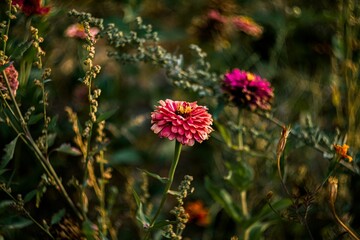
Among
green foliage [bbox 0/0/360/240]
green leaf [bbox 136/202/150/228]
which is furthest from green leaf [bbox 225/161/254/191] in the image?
green leaf [bbox 136/202/150/228]

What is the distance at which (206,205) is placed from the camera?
1.67 metres

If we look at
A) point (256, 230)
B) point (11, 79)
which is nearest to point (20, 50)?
point (11, 79)

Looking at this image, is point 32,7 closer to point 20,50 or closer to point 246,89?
point 20,50

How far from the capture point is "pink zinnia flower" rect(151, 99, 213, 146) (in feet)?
2.61

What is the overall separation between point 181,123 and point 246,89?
343 millimetres

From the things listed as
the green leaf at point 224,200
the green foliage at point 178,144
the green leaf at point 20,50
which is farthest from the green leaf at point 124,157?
the green leaf at point 20,50

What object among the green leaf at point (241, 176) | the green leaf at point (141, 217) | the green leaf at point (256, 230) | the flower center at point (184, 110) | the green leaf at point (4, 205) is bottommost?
the green leaf at point (256, 230)

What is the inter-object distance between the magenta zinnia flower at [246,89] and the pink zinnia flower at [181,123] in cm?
28

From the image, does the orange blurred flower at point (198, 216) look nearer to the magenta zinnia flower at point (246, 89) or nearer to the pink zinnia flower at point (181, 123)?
the magenta zinnia flower at point (246, 89)

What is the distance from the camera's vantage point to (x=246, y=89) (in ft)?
3.59

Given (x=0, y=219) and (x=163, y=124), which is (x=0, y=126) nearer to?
(x=0, y=219)

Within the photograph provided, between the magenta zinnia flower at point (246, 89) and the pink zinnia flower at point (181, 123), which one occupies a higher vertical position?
the pink zinnia flower at point (181, 123)

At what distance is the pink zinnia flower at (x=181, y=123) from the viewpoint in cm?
80

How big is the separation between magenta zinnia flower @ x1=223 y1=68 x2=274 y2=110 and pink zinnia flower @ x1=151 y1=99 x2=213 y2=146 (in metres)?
0.28
